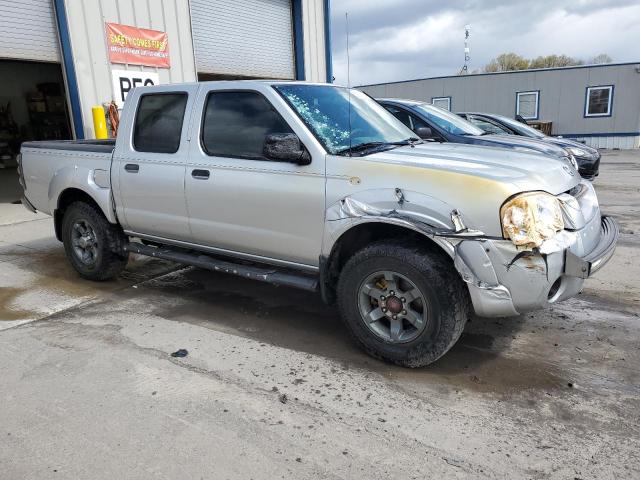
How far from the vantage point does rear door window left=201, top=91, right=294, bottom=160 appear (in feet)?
12.9

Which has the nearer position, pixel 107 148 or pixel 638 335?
pixel 638 335

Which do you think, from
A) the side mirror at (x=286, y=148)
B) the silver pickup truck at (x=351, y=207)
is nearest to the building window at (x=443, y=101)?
the silver pickup truck at (x=351, y=207)

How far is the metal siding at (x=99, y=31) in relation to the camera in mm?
9242

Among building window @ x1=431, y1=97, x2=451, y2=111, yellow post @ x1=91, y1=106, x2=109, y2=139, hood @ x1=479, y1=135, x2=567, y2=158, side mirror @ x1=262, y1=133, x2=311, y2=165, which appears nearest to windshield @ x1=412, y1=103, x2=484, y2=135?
hood @ x1=479, y1=135, x2=567, y2=158

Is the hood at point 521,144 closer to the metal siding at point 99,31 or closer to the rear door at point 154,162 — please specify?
the rear door at point 154,162

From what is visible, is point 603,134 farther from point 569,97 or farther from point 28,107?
point 28,107

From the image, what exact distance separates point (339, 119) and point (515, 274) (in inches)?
72.3

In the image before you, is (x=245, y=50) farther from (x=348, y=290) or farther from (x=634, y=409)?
(x=634, y=409)

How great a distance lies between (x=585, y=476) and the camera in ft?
7.86

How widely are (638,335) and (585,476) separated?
2.01 m

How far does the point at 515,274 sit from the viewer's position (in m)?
2.99

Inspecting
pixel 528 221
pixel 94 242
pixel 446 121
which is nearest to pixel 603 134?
pixel 446 121

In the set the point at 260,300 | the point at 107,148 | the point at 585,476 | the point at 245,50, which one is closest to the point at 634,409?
the point at 585,476

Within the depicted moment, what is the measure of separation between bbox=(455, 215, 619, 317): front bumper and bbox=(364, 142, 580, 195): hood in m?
0.39
